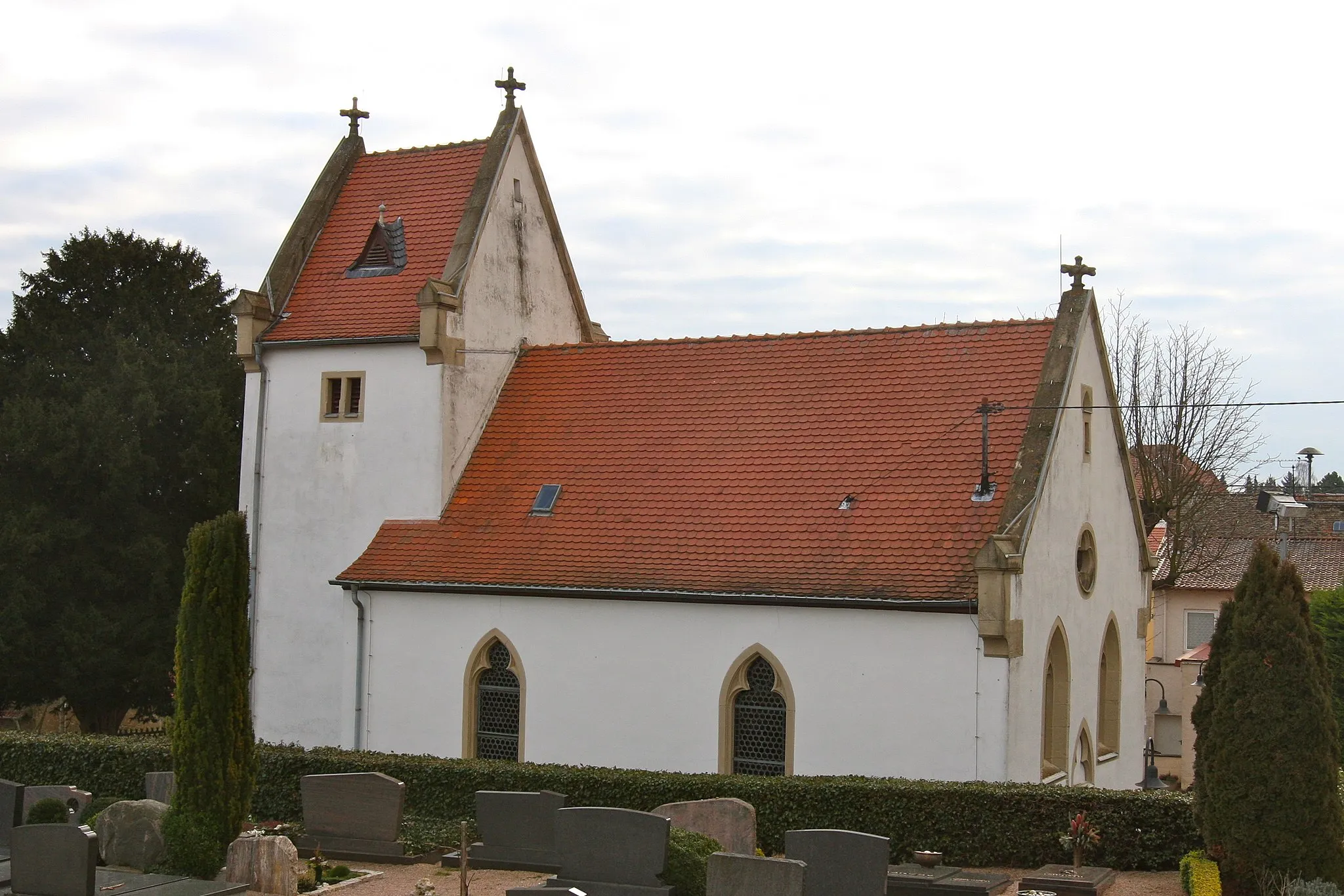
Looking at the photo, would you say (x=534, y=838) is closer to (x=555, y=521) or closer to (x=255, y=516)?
(x=555, y=521)

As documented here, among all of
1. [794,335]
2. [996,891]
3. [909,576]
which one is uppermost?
[794,335]

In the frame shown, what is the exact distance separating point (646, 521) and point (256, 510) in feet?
26.9

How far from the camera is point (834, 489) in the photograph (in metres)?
23.2

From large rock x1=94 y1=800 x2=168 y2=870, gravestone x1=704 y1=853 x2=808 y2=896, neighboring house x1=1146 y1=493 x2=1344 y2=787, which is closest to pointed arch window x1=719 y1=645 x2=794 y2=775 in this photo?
gravestone x1=704 y1=853 x2=808 y2=896

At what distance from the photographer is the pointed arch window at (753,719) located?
2223 cm

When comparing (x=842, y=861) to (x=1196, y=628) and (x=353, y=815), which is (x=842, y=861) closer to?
(x=353, y=815)

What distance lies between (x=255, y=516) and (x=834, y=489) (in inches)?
447

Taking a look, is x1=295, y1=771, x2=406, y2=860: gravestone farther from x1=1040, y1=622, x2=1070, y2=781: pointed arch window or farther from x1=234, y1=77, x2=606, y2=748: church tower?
x1=1040, y1=622, x2=1070, y2=781: pointed arch window

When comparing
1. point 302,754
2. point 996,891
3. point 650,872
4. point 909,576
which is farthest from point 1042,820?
point 302,754

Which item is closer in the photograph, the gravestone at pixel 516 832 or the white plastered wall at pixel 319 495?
the gravestone at pixel 516 832

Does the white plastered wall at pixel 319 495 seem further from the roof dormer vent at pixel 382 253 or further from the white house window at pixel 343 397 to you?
the roof dormer vent at pixel 382 253

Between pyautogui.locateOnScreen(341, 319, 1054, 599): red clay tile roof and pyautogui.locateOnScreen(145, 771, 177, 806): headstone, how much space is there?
17.6ft

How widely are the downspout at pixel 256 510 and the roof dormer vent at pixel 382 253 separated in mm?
2489

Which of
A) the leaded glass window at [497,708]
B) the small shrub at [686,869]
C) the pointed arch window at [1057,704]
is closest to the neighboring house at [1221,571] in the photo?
the pointed arch window at [1057,704]
